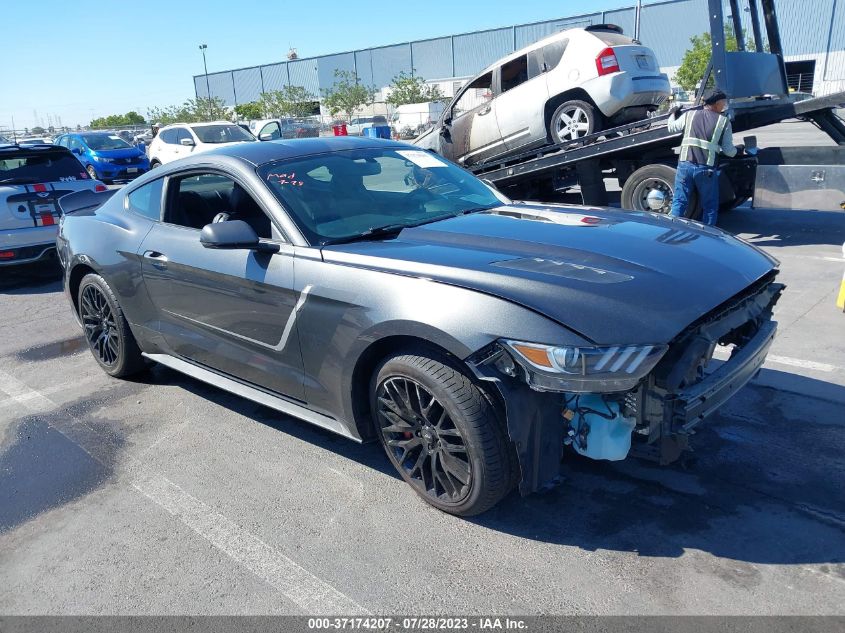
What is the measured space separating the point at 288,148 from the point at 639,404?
99.1 inches

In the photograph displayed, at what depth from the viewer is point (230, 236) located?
11.1 ft

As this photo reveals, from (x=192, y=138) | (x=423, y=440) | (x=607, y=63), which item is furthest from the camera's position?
(x=192, y=138)

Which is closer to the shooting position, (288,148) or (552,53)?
(288,148)

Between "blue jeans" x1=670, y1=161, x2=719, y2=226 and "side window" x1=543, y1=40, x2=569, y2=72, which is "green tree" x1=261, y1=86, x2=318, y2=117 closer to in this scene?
"side window" x1=543, y1=40, x2=569, y2=72

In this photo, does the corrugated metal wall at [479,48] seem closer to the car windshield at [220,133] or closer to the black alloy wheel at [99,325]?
the car windshield at [220,133]

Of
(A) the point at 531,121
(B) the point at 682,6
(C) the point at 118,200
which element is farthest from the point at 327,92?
(C) the point at 118,200

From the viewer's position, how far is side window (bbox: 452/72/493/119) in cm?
1046

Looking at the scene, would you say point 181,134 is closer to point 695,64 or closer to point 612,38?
point 612,38

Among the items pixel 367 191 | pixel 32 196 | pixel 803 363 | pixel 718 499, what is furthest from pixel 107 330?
pixel 803 363

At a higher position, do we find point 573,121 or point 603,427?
point 573,121

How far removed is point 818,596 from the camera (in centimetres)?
248

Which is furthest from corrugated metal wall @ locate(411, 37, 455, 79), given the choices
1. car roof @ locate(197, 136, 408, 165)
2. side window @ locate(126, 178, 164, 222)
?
car roof @ locate(197, 136, 408, 165)

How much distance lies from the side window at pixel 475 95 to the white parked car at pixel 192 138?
343 inches

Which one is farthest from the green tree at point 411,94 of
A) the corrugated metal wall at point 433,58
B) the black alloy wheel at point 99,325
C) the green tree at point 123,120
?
the black alloy wheel at point 99,325
